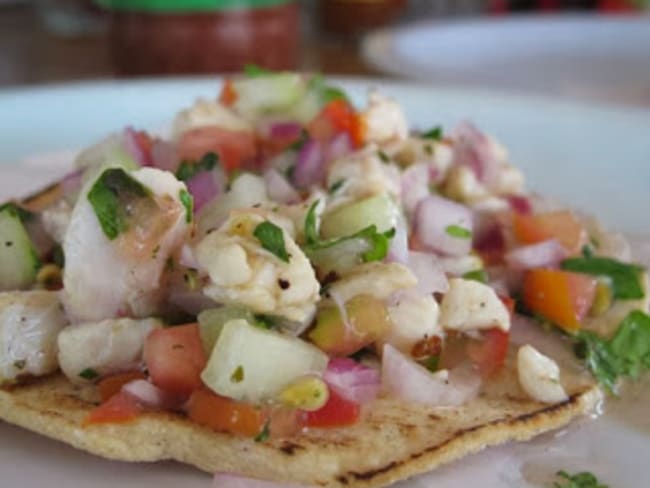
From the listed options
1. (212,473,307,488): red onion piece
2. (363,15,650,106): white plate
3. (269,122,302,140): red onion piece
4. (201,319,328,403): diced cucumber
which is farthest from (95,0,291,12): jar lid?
(212,473,307,488): red onion piece

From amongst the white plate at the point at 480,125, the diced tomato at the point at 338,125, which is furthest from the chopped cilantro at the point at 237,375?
the white plate at the point at 480,125

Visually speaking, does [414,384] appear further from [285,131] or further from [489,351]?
[285,131]

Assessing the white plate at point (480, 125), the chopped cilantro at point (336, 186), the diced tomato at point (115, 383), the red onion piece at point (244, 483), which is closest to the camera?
the red onion piece at point (244, 483)

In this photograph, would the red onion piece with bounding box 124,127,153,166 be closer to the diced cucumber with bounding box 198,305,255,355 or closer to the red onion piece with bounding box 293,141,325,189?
the red onion piece with bounding box 293,141,325,189

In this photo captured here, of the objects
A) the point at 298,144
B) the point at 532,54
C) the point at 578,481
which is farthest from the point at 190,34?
the point at 578,481

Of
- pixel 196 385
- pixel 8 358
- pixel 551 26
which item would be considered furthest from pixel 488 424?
pixel 551 26

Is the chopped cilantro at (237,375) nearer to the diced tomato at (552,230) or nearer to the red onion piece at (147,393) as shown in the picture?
the red onion piece at (147,393)
